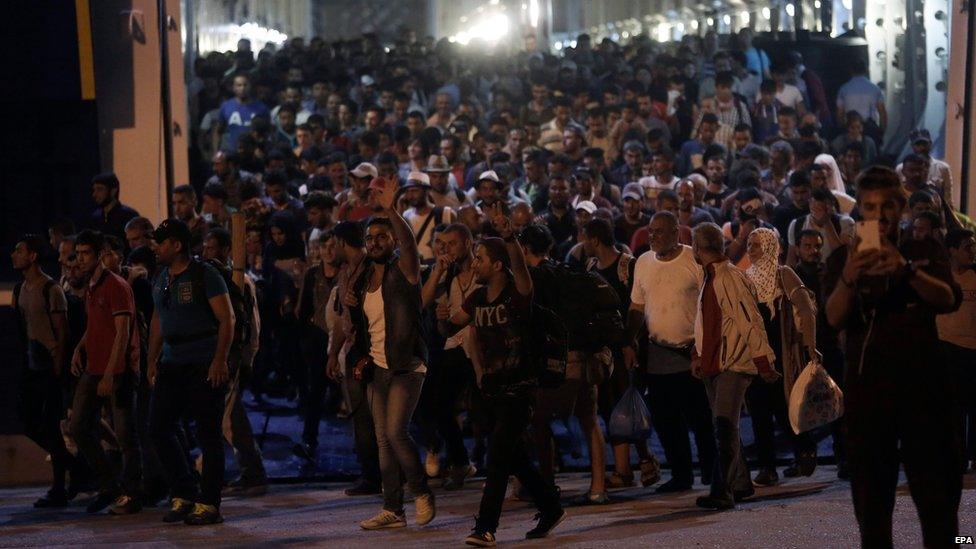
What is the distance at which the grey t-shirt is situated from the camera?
11422 millimetres

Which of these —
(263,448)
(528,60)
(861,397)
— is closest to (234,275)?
(263,448)

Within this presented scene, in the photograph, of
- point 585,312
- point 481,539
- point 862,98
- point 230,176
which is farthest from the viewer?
point 862,98

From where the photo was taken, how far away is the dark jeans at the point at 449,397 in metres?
11.6

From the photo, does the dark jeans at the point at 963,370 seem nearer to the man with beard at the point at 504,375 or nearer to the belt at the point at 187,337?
the man with beard at the point at 504,375

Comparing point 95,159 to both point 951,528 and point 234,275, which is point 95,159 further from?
point 951,528

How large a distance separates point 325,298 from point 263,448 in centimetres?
140

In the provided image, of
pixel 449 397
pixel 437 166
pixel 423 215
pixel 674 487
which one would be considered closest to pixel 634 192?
pixel 423 215

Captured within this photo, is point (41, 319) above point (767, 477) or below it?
above

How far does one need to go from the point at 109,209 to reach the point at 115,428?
109 inches

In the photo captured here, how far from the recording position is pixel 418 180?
14.5 metres

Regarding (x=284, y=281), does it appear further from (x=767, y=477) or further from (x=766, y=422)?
(x=767, y=477)

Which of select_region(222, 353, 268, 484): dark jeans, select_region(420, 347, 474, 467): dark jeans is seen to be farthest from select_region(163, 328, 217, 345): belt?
select_region(420, 347, 474, 467): dark jeans

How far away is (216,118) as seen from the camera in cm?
2164

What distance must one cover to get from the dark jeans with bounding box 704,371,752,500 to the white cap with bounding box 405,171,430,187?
4886 millimetres
